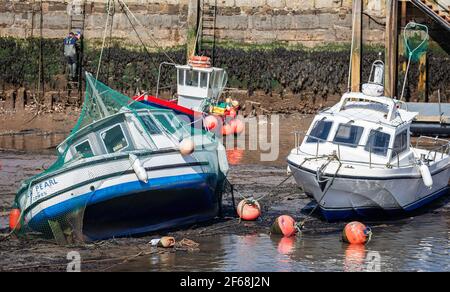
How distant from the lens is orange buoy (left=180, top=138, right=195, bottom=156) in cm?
1684

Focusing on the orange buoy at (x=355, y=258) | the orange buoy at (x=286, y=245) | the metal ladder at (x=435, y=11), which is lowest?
the orange buoy at (x=355, y=258)

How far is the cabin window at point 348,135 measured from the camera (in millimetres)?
18375

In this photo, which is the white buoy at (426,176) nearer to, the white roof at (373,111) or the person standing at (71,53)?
the white roof at (373,111)

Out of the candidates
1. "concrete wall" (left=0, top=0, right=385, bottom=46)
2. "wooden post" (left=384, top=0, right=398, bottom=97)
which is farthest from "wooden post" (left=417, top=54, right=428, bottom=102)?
"concrete wall" (left=0, top=0, right=385, bottom=46)

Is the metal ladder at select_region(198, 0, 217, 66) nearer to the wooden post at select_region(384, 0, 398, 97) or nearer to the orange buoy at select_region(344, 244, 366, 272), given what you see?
the wooden post at select_region(384, 0, 398, 97)

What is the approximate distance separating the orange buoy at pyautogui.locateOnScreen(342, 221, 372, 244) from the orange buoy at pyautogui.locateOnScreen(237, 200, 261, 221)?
170cm

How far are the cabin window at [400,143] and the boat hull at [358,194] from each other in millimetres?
428

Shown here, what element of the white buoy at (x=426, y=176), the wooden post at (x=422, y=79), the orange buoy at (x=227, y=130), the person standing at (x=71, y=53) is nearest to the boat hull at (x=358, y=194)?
the white buoy at (x=426, y=176)

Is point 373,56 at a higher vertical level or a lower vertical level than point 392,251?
higher

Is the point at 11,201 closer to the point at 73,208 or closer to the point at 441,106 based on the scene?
the point at 73,208

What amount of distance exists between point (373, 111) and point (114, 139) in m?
4.63

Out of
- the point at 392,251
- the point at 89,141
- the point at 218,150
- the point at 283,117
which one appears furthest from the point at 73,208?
the point at 283,117

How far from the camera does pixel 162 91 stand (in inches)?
1120
